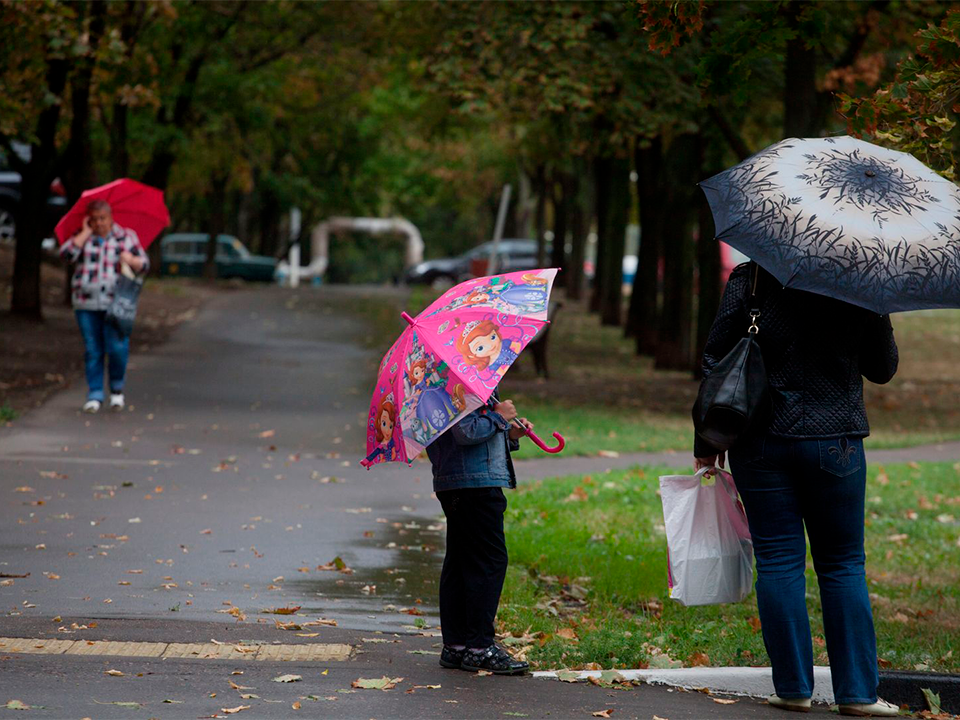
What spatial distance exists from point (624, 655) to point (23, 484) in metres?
5.44

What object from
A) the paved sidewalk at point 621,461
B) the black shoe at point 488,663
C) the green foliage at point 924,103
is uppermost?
the green foliage at point 924,103

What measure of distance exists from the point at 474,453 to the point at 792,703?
1.57 m

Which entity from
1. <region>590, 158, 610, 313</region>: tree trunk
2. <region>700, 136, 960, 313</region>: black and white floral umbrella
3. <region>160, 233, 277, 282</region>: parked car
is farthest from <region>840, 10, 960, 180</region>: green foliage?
<region>160, 233, 277, 282</region>: parked car

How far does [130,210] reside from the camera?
1364cm

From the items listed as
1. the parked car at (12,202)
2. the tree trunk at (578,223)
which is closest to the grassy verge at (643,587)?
the tree trunk at (578,223)

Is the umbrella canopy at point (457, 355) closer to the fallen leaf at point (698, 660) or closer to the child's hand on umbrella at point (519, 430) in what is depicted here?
the child's hand on umbrella at point (519, 430)

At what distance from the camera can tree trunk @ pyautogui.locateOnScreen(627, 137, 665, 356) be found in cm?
2364

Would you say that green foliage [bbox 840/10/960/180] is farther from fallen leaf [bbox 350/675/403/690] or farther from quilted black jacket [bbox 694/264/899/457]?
fallen leaf [bbox 350/675/403/690]

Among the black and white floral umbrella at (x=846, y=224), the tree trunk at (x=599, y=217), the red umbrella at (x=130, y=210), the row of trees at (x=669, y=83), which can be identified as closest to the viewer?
the black and white floral umbrella at (x=846, y=224)

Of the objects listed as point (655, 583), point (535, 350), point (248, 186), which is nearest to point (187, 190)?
point (248, 186)

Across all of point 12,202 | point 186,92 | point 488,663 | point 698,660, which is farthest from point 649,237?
point 488,663

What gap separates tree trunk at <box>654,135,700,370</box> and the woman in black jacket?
53.0ft

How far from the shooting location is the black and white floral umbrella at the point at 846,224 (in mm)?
4727

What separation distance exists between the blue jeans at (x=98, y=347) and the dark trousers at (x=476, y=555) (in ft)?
27.1
